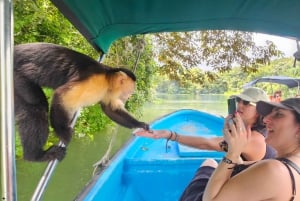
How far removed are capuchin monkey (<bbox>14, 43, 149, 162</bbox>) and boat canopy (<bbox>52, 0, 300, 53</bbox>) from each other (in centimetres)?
27

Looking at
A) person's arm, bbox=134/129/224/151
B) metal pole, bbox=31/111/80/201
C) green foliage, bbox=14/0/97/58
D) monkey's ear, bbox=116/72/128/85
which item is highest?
green foliage, bbox=14/0/97/58

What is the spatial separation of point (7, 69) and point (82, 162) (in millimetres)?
5373

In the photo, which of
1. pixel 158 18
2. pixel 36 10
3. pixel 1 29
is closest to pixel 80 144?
pixel 36 10

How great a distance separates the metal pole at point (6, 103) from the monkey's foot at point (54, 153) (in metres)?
0.66

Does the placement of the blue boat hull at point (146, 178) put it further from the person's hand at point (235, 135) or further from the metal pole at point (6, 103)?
the metal pole at point (6, 103)

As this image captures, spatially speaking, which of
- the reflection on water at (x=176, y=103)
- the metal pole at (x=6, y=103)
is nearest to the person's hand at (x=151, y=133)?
the metal pole at (x=6, y=103)

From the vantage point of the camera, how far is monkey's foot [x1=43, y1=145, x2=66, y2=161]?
1.19 metres

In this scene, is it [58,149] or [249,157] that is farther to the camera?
[249,157]

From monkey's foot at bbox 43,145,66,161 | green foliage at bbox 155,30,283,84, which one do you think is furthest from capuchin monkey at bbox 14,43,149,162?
green foliage at bbox 155,30,283,84

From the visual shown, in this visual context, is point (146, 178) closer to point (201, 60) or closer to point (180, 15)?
point (180, 15)

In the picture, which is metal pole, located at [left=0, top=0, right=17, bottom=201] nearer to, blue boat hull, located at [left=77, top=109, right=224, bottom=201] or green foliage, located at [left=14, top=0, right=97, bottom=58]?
blue boat hull, located at [left=77, top=109, right=224, bottom=201]

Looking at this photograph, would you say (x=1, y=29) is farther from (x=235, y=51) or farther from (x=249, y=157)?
(x=235, y=51)

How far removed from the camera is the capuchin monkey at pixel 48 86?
3.88ft

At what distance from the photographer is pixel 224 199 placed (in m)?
Answer: 1.00
